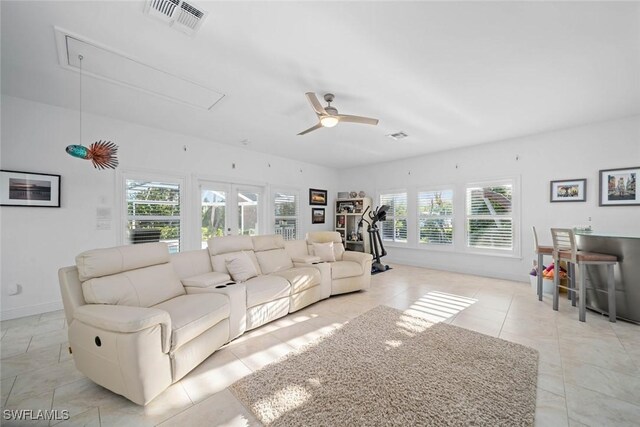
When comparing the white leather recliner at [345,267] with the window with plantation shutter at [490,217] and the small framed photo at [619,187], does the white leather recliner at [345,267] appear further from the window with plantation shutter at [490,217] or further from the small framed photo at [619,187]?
the small framed photo at [619,187]

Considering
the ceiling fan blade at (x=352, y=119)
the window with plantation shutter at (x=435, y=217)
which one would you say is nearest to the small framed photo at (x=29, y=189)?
the ceiling fan blade at (x=352, y=119)

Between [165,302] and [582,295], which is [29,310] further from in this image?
[582,295]

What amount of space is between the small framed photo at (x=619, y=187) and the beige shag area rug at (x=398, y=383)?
3236mm

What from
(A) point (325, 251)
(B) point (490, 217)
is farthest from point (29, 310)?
(B) point (490, 217)

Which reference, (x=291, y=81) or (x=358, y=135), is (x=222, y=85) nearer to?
(x=291, y=81)

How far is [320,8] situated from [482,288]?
4.59 meters

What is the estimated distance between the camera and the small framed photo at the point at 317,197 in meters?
6.73

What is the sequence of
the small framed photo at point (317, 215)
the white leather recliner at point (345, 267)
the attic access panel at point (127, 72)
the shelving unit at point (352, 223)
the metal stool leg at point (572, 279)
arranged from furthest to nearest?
the small framed photo at point (317, 215) < the shelving unit at point (352, 223) < the white leather recliner at point (345, 267) < the metal stool leg at point (572, 279) < the attic access panel at point (127, 72)

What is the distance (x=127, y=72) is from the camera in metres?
2.48

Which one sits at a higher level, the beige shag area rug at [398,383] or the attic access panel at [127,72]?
the attic access panel at [127,72]

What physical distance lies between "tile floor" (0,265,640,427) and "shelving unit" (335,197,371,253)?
2989 millimetres

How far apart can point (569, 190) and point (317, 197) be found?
16.6 feet

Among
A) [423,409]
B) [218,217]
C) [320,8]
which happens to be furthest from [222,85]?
[423,409]

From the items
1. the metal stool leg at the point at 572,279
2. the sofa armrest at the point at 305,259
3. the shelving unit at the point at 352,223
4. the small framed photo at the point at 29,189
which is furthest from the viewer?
the shelving unit at the point at 352,223
